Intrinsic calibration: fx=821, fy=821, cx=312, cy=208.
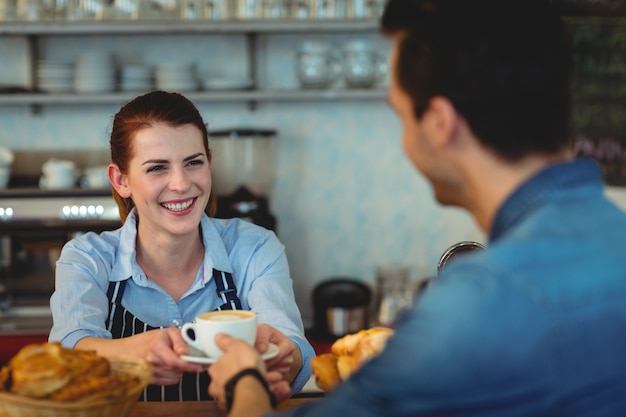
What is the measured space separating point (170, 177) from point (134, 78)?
196 centimetres

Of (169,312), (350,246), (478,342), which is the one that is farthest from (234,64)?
(478,342)

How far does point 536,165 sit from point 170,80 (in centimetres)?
302

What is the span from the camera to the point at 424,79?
41.5 inches

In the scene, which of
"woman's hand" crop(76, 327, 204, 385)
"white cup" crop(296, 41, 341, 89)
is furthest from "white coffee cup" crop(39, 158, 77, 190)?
"woman's hand" crop(76, 327, 204, 385)

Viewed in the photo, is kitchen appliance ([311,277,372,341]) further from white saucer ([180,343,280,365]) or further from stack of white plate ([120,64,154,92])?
white saucer ([180,343,280,365])

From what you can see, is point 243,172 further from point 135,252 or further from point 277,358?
point 277,358

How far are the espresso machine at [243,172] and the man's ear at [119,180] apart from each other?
1508mm

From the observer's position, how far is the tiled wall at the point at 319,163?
13.5ft

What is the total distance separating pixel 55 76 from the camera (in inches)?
151

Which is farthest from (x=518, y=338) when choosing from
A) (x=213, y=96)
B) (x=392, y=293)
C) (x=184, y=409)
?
(x=392, y=293)

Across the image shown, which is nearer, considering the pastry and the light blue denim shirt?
the pastry

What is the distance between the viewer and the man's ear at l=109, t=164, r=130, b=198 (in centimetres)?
215

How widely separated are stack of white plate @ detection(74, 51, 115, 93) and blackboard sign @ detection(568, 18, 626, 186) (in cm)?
215

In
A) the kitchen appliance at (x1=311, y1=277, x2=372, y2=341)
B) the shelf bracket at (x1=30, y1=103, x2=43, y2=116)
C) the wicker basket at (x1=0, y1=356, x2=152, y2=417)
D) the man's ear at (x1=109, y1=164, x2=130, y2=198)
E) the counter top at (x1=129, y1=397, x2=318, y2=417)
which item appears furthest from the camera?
the shelf bracket at (x1=30, y1=103, x2=43, y2=116)
